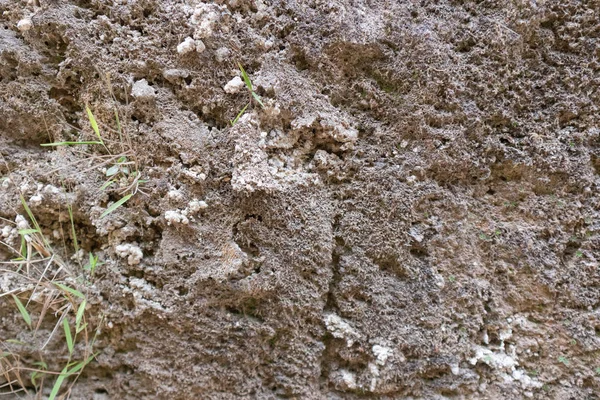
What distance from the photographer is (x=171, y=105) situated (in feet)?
3.05

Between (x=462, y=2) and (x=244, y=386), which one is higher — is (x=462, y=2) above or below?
above

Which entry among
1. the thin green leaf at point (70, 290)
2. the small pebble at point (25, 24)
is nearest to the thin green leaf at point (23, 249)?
the thin green leaf at point (70, 290)

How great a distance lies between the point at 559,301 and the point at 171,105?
983mm

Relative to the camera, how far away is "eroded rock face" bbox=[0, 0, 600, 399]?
0.88 m

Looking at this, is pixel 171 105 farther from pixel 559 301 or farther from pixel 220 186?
pixel 559 301

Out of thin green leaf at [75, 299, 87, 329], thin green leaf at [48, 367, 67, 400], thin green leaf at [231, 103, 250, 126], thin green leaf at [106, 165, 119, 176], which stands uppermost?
thin green leaf at [231, 103, 250, 126]

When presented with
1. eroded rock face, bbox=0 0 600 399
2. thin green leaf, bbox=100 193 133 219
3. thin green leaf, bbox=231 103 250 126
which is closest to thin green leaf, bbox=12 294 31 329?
eroded rock face, bbox=0 0 600 399

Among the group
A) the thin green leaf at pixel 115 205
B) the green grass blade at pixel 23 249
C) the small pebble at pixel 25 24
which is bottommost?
the green grass blade at pixel 23 249

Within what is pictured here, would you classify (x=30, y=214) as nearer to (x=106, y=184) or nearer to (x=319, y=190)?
(x=106, y=184)

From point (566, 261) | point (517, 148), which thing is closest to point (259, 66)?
point (517, 148)

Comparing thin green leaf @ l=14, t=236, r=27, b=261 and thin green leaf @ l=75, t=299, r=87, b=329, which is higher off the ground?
thin green leaf @ l=14, t=236, r=27, b=261

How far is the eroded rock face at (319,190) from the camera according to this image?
88 cm

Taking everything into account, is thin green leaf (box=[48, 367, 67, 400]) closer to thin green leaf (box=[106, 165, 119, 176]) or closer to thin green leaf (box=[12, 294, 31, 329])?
thin green leaf (box=[12, 294, 31, 329])

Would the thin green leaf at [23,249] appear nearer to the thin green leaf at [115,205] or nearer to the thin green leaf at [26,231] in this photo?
the thin green leaf at [26,231]
